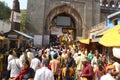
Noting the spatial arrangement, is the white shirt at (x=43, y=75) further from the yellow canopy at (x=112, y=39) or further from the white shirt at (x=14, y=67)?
the white shirt at (x=14, y=67)

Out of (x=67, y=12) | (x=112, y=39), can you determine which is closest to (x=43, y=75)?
(x=112, y=39)

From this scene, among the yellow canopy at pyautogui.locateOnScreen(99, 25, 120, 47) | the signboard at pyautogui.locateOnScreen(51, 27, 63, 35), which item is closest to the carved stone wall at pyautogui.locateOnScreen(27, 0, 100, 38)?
the signboard at pyautogui.locateOnScreen(51, 27, 63, 35)

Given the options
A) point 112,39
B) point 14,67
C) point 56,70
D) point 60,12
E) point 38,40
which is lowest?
point 56,70

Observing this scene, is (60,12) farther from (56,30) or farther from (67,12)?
(56,30)

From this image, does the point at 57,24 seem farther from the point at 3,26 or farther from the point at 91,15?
the point at 3,26

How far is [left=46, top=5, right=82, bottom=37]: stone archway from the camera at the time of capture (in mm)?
35875

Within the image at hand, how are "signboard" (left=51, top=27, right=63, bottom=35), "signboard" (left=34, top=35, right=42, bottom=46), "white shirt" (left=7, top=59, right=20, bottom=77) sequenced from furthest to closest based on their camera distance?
"signboard" (left=51, top=27, right=63, bottom=35) → "signboard" (left=34, top=35, right=42, bottom=46) → "white shirt" (left=7, top=59, right=20, bottom=77)

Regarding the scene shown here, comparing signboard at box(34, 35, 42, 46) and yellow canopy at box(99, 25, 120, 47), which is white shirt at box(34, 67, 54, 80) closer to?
yellow canopy at box(99, 25, 120, 47)

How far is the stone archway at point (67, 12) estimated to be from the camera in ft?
118

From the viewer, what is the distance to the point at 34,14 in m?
34.9

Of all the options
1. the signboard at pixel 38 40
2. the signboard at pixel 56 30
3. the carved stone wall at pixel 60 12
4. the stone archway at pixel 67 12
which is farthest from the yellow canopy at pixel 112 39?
the signboard at pixel 56 30

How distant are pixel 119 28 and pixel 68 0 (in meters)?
31.6

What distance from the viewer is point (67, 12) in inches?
1423

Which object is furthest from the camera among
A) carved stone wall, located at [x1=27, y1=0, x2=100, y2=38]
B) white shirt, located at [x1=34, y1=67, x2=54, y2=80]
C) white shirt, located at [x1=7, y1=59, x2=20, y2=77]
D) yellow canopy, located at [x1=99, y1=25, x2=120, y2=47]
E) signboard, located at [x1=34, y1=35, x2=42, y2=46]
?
carved stone wall, located at [x1=27, y1=0, x2=100, y2=38]
